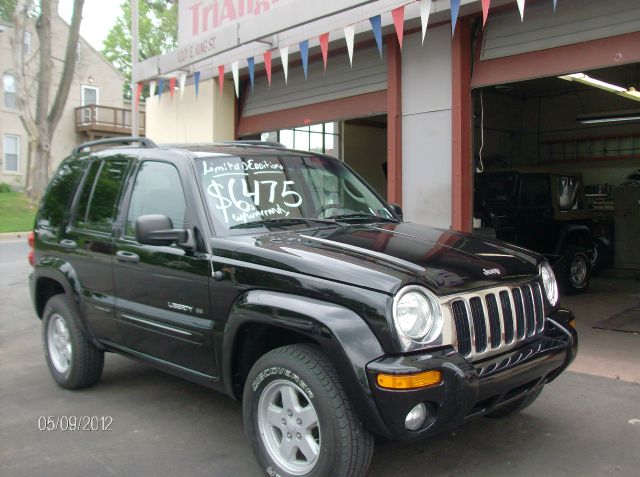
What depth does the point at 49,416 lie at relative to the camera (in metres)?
4.38

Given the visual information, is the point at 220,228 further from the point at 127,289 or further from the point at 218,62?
the point at 218,62

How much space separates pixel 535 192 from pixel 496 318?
6.81 meters

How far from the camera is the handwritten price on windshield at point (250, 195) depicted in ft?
12.4

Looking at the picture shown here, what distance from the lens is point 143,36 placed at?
40.9 metres

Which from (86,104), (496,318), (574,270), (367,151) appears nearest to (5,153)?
(86,104)

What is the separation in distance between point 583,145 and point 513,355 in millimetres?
14047

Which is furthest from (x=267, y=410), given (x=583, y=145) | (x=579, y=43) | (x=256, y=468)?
(x=583, y=145)

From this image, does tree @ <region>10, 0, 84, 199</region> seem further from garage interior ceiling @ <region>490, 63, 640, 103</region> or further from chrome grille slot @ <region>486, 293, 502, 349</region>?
chrome grille slot @ <region>486, 293, 502, 349</region>

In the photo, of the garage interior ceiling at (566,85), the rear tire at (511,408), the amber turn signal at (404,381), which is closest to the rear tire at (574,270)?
Result: the garage interior ceiling at (566,85)

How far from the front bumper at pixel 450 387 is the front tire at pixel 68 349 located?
2.95 metres

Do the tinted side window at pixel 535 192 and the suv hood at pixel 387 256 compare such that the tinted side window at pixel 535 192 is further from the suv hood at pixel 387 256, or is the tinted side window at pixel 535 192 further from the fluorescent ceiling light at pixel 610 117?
the suv hood at pixel 387 256

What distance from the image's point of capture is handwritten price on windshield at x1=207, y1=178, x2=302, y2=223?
3.77 metres

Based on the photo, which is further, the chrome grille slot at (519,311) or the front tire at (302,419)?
the chrome grille slot at (519,311)
